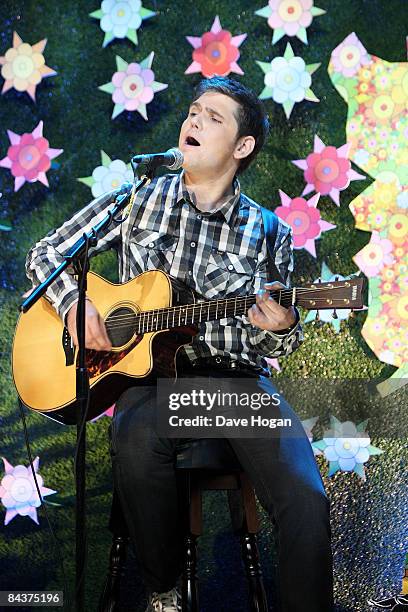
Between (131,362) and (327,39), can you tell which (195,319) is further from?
(327,39)

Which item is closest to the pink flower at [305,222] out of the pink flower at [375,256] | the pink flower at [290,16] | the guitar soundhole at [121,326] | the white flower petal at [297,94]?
the pink flower at [375,256]

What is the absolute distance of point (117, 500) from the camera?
221 centimetres

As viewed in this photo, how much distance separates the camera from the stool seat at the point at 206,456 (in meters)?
2.09

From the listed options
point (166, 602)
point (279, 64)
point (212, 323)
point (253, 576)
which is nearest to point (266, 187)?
point (279, 64)

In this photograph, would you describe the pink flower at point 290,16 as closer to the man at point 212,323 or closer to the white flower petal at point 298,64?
the white flower petal at point 298,64

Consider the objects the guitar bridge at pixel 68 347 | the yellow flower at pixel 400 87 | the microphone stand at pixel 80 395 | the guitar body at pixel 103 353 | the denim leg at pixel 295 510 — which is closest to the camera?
the microphone stand at pixel 80 395

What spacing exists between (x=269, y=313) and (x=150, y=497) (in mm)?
582

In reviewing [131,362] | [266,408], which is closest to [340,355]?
[266,408]

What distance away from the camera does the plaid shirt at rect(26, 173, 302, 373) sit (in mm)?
2355

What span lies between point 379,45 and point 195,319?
126 centimetres

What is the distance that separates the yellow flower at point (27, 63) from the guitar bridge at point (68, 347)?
108 cm

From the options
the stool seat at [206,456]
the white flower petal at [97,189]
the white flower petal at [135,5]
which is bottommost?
the stool seat at [206,456]

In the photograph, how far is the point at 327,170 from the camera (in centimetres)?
274

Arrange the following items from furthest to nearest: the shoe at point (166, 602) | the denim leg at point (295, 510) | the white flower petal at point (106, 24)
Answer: the white flower petal at point (106, 24) < the shoe at point (166, 602) < the denim leg at point (295, 510)
